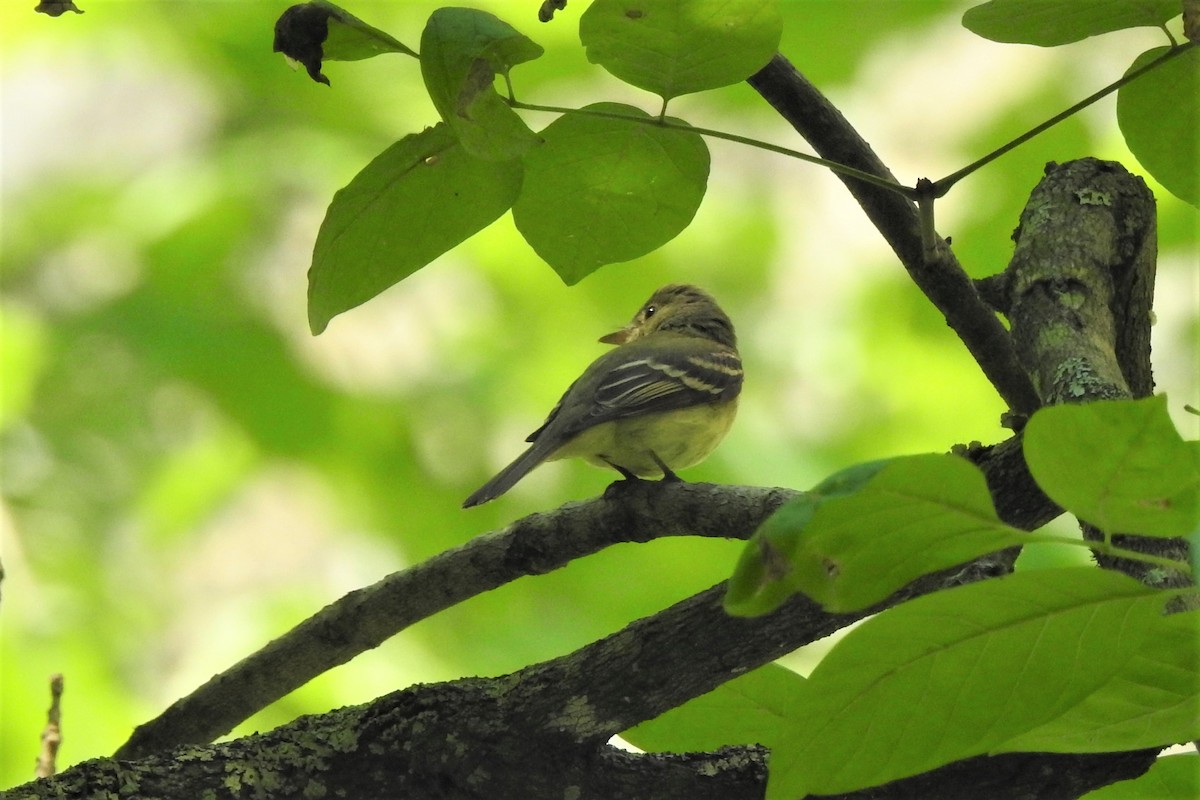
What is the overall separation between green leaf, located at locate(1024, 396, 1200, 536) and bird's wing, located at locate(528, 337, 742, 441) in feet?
7.66

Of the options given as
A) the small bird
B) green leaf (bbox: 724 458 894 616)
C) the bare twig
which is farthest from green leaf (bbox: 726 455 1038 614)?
the small bird

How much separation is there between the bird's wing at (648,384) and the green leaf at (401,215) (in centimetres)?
185

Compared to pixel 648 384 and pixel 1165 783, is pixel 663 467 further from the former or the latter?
pixel 1165 783

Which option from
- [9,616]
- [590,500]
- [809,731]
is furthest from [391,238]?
[9,616]

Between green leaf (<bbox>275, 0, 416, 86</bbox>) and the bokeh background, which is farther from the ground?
the bokeh background

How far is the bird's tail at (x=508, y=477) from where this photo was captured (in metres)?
2.68

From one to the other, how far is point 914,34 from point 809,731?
4.69 m

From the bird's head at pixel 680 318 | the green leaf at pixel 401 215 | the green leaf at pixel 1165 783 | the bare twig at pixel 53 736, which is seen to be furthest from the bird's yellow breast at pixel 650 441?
the green leaf at pixel 1165 783

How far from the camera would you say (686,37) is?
3.43 ft

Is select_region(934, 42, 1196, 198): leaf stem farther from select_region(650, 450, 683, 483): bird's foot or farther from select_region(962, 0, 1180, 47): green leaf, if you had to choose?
select_region(650, 450, 683, 483): bird's foot

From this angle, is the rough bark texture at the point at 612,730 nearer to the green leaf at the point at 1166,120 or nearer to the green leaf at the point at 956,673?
the green leaf at the point at 1166,120

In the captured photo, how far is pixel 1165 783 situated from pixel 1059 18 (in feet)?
2.18

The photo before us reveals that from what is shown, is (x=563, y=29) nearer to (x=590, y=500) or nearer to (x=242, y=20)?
(x=242, y=20)

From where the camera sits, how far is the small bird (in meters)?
3.04
